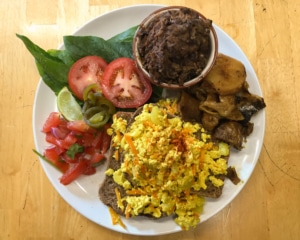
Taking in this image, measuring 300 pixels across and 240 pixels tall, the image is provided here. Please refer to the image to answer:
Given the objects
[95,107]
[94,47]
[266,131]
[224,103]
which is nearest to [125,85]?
[95,107]

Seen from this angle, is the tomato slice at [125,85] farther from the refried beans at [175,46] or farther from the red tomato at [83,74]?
the refried beans at [175,46]

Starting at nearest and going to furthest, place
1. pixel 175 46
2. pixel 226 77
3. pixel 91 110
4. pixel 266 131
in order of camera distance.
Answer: pixel 175 46
pixel 226 77
pixel 91 110
pixel 266 131

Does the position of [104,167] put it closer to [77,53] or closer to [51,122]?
[51,122]

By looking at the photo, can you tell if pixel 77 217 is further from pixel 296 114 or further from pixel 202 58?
pixel 296 114

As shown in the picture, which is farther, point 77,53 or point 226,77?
point 77,53

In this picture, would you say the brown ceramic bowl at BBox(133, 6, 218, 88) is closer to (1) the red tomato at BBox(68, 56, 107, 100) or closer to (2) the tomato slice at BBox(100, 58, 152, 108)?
(2) the tomato slice at BBox(100, 58, 152, 108)

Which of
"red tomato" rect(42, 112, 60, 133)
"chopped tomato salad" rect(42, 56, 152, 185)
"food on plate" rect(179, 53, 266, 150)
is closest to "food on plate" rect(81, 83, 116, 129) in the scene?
"chopped tomato salad" rect(42, 56, 152, 185)

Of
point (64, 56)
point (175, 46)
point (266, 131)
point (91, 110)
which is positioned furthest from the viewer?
point (266, 131)
